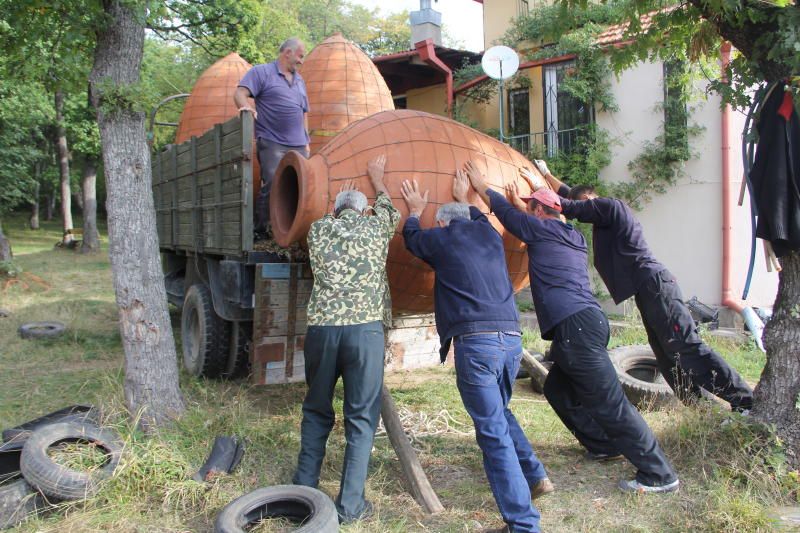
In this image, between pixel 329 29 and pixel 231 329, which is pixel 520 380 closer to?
pixel 231 329

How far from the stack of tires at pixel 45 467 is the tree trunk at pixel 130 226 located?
0.42 m

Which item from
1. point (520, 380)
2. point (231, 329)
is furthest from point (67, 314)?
point (520, 380)

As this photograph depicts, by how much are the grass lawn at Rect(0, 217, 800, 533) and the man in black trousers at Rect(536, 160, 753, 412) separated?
11.2 inches

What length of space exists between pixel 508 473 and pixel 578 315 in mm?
1071

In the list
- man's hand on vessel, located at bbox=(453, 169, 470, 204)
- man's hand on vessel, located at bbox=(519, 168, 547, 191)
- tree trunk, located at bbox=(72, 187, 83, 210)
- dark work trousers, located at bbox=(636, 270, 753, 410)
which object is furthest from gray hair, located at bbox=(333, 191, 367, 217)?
tree trunk, located at bbox=(72, 187, 83, 210)

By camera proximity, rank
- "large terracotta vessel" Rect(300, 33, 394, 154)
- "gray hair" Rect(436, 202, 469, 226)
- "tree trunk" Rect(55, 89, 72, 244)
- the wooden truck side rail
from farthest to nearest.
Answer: "tree trunk" Rect(55, 89, 72, 244)
"large terracotta vessel" Rect(300, 33, 394, 154)
the wooden truck side rail
"gray hair" Rect(436, 202, 469, 226)

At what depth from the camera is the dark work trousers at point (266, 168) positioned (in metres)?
5.05

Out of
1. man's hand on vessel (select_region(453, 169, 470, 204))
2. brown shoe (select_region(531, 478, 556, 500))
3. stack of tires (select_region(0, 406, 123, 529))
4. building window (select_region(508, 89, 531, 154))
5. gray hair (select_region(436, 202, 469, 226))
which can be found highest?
building window (select_region(508, 89, 531, 154))

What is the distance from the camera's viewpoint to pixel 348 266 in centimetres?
352

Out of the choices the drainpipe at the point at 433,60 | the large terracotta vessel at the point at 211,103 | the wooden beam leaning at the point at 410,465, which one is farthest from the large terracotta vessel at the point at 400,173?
the drainpipe at the point at 433,60

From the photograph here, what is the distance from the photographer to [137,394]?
13.8ft

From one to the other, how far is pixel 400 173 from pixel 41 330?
616 cm

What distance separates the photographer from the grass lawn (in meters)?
3.26

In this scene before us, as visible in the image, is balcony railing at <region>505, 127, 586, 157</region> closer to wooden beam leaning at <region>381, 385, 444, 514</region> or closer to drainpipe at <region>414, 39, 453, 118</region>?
drainpipe at <region>414, 39, 453, 118</region>
